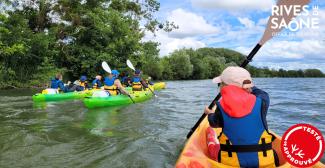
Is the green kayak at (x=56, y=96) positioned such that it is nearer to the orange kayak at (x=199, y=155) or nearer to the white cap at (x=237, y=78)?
the orange kayak at (x=199, y=155)

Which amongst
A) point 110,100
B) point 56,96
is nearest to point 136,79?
point 110,100

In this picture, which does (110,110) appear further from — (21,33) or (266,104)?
(21,33)

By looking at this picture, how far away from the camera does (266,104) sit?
3.18m

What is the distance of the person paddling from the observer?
3057 mm

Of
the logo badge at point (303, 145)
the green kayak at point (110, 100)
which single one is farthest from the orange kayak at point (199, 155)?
the green kayak at point (110, 100)

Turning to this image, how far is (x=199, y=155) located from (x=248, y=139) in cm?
84

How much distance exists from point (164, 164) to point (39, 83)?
18.0 metres

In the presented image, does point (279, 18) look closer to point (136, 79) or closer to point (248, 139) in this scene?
point (248, 139)

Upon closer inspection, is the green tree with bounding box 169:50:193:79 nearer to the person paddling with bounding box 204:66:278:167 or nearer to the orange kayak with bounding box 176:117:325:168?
the orange kayak with bounding box 176:117:325:168

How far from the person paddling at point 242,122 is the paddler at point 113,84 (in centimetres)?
796

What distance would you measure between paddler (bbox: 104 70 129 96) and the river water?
0.69m

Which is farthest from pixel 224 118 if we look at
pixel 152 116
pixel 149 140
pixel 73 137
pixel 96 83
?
pixel 96 83

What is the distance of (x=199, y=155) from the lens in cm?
383

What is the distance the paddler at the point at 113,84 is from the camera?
11023 mm
